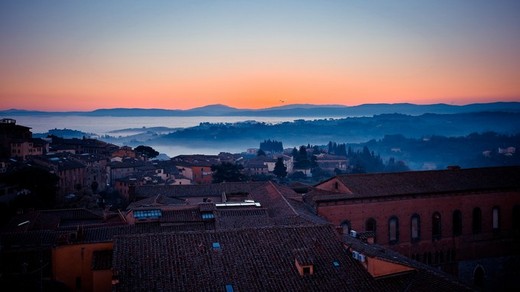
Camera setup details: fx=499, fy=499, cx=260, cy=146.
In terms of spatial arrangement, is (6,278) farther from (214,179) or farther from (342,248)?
(214,179)

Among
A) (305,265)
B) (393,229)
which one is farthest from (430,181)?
(305,265)

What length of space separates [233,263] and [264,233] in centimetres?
226

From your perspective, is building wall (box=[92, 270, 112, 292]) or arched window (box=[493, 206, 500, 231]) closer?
building wall (box=[92, 270, 112, 292])

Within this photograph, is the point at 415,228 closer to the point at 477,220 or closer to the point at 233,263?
the point at 477,220

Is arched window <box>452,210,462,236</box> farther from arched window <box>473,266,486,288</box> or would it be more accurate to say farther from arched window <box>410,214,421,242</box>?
arched window <box>410,214,421,242</box>

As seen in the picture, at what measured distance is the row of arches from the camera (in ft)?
100

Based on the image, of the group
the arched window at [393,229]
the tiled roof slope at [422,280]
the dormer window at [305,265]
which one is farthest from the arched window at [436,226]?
the dormer window at [305,265]

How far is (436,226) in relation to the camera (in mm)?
32469

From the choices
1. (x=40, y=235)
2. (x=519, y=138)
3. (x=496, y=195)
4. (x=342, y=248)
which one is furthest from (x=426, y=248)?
(x=519, y=138)

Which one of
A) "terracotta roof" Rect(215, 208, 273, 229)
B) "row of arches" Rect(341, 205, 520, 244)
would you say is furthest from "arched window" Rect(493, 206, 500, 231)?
"terracotta roof" Rect(215, 208, 273, 229)

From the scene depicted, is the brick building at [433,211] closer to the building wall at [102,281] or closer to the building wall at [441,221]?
the building wall at [441,221]

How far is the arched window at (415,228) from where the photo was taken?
31.7 metres

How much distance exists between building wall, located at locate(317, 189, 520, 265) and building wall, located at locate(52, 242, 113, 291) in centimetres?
1372

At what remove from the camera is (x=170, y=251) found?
54.4ft
